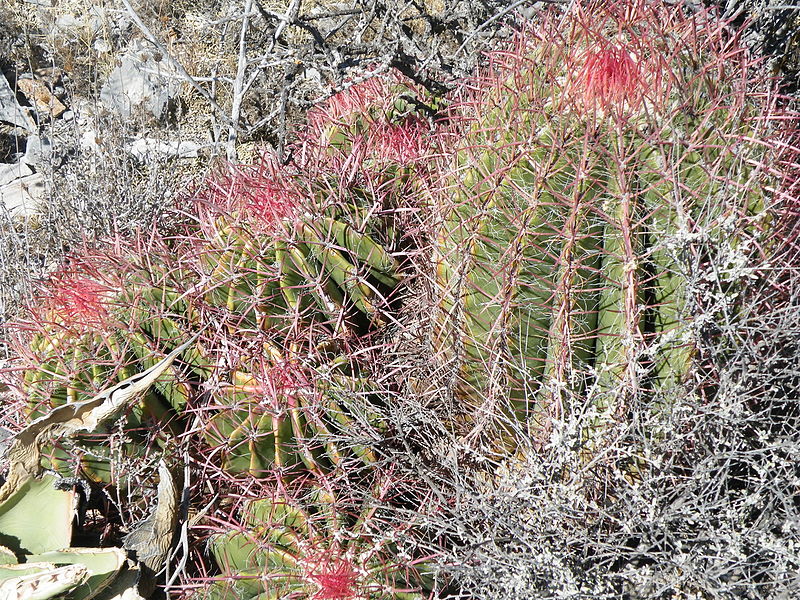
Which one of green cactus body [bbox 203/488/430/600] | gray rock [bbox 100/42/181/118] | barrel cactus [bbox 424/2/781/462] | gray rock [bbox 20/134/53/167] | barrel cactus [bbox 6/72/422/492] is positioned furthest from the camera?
gray rock [bbox 100/42/181/118]

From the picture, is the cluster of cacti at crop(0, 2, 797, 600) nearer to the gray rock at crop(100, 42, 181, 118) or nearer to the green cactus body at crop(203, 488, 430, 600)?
the green cactus body at crop(203, 488, 430, 600)

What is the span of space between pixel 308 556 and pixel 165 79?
13.1 ft

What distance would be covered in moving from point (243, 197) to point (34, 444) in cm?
83

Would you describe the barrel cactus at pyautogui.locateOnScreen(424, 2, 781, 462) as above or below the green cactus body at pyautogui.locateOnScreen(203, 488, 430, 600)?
above

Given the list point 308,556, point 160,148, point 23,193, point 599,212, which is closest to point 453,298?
point 599,212

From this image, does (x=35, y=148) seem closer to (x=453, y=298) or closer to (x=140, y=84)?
(x=140, y=84)

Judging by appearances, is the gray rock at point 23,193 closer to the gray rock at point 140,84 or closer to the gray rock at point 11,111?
the gray rock at point 11,111

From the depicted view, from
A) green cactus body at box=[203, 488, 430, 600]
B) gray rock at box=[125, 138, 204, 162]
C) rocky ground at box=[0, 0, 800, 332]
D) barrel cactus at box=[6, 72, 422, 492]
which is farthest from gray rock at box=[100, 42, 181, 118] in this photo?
green cactus body at box=[203, 488, 430, 600]

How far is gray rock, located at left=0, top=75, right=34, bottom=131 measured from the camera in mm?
4551

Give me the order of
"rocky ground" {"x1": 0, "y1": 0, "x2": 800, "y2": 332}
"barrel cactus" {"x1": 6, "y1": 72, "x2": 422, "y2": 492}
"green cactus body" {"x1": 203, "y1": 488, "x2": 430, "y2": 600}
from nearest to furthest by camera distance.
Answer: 1. "green cactus body" {"x1": 203, "y1": 488, "x2": 430, "y2": 600}
2. "barrel cactus" {"x1": 6, "y1": 72, "x2": 422, "y2": 492}
3. "rocky ground" {"x1": 0, "y1": 0, "x2": 800, "y2": 332}

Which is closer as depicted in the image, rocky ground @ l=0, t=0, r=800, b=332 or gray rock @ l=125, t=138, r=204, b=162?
rocky ground @ l=0, t=0, r=800, b=332

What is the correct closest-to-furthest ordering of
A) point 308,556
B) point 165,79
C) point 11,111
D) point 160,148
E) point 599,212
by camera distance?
point 599,212, point 308,556, point 160,148, point 11,111, point 165,79

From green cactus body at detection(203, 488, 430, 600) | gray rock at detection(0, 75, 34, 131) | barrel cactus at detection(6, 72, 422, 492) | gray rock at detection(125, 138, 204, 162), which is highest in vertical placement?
gray rock at detection(0, 75, 34, 131)

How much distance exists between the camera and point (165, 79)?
15.4ft
